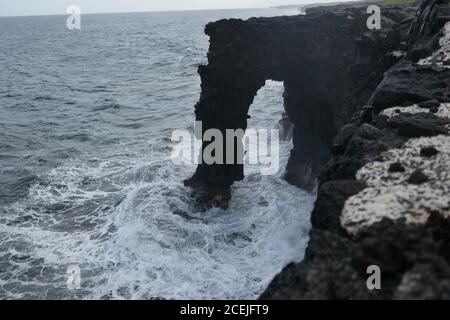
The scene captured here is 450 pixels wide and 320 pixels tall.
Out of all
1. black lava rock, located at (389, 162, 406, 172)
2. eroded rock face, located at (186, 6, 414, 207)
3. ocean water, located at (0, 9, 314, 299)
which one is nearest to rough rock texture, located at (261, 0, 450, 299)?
black lava rock, located at (389, 162, 406, 172)

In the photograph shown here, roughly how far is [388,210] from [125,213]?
22230 mm

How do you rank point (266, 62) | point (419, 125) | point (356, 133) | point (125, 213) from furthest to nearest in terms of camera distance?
point (266, 62) < point (125, 213) < point (356, 133) < point (419, 125)

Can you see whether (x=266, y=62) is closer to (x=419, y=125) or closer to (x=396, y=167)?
(x=419, y=125)

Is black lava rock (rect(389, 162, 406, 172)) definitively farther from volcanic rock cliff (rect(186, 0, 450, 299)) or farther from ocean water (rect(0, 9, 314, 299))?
ocean water (rect(0, 9, 314, 299))

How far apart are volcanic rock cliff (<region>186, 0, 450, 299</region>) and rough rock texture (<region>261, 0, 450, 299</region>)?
0.03 meters

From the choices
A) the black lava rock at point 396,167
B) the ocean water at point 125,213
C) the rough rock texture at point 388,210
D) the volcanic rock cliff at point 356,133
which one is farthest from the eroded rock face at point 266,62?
the black lava rock at point 396,167

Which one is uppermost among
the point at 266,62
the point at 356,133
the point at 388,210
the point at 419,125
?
the point at 266,62

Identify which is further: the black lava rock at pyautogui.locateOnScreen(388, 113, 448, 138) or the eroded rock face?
the eroded rock face

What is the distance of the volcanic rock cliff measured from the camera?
9219 millimetres

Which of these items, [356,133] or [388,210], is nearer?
[388,210]

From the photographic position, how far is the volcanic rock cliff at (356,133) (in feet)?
30.2

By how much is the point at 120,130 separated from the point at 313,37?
27631 mm

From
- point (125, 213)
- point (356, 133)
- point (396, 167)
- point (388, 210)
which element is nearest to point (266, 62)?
point (125, 213)

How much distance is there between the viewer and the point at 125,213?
2994 cm
